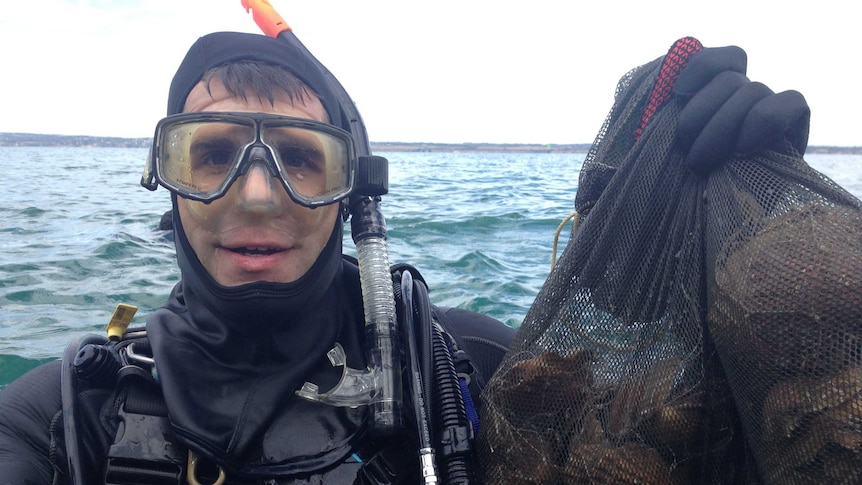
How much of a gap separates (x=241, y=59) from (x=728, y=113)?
1374mm

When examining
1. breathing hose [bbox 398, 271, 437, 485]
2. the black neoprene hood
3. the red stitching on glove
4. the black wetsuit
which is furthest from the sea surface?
the red stitching on glove

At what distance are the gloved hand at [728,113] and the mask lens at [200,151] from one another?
1195 millimetres

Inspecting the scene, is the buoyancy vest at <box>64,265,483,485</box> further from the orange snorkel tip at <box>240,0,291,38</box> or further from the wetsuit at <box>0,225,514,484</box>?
the orange snorkel tip at <box>240,0,291,38</box>

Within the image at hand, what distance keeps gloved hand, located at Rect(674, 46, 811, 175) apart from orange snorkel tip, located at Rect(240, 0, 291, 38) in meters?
1.33

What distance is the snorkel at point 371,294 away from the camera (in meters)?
1.75

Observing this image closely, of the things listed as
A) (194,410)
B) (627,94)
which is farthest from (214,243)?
(627,94)

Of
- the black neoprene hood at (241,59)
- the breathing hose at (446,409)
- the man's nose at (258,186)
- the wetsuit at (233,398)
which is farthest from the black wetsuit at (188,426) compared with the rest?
the black neoprene hood at (241,59)

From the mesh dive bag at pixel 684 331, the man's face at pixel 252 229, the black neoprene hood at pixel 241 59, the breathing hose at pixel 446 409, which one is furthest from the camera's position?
the black neoprene hood at pixel 241 59

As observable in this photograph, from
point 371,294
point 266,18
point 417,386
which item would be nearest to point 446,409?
point 417,386

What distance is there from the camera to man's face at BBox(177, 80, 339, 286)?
1749mm

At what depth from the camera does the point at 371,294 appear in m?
1.91

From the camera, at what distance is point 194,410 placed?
1731mm

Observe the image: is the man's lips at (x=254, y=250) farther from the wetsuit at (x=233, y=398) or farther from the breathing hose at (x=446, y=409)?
the breathing hose at (x=446, y=409)

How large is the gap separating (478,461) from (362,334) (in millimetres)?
582
